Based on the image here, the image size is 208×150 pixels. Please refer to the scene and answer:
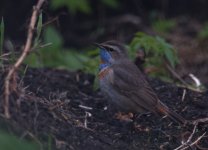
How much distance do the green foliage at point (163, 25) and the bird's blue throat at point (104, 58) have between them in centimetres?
485

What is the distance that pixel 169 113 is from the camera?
6961 mm

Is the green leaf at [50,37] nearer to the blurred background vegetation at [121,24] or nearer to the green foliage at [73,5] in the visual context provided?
the blurred background vegetation at [121,24]

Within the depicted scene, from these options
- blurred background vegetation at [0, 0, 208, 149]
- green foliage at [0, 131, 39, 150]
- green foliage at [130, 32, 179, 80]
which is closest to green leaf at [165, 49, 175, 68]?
green foliage at [130, 32, 179, 80]

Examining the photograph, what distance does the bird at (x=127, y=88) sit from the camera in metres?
7.03

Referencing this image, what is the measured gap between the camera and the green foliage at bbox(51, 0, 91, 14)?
1163cm

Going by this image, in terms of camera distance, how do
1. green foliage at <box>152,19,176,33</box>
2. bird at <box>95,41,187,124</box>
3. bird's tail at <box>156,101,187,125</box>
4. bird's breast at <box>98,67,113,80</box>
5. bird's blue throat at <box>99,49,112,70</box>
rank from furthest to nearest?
1. green foliage at <box>152,19,176,33</box>
2. bird's blue throat at <box>99,49,112,70</box>
3. bird's breast at <box>98,67,113,80</box>
4. bird at <box>95,41,187,124</box>
5. bird's tail at <box>156,101,187,125</box>

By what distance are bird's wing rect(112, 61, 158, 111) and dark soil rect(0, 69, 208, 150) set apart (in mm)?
212

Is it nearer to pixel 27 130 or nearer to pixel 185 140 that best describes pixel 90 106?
pixel 185 140

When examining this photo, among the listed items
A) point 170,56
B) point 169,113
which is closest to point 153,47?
point 170,56

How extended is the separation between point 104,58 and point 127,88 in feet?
1.75

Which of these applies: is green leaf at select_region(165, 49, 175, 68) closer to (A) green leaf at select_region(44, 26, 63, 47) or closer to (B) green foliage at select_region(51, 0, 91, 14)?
(A) green leaf at select_region(44, 26, 63, 47)

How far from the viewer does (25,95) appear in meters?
5.86

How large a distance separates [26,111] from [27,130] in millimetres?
327

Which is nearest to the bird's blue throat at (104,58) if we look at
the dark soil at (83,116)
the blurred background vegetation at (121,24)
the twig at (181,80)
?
the dark soil at (83,116)
